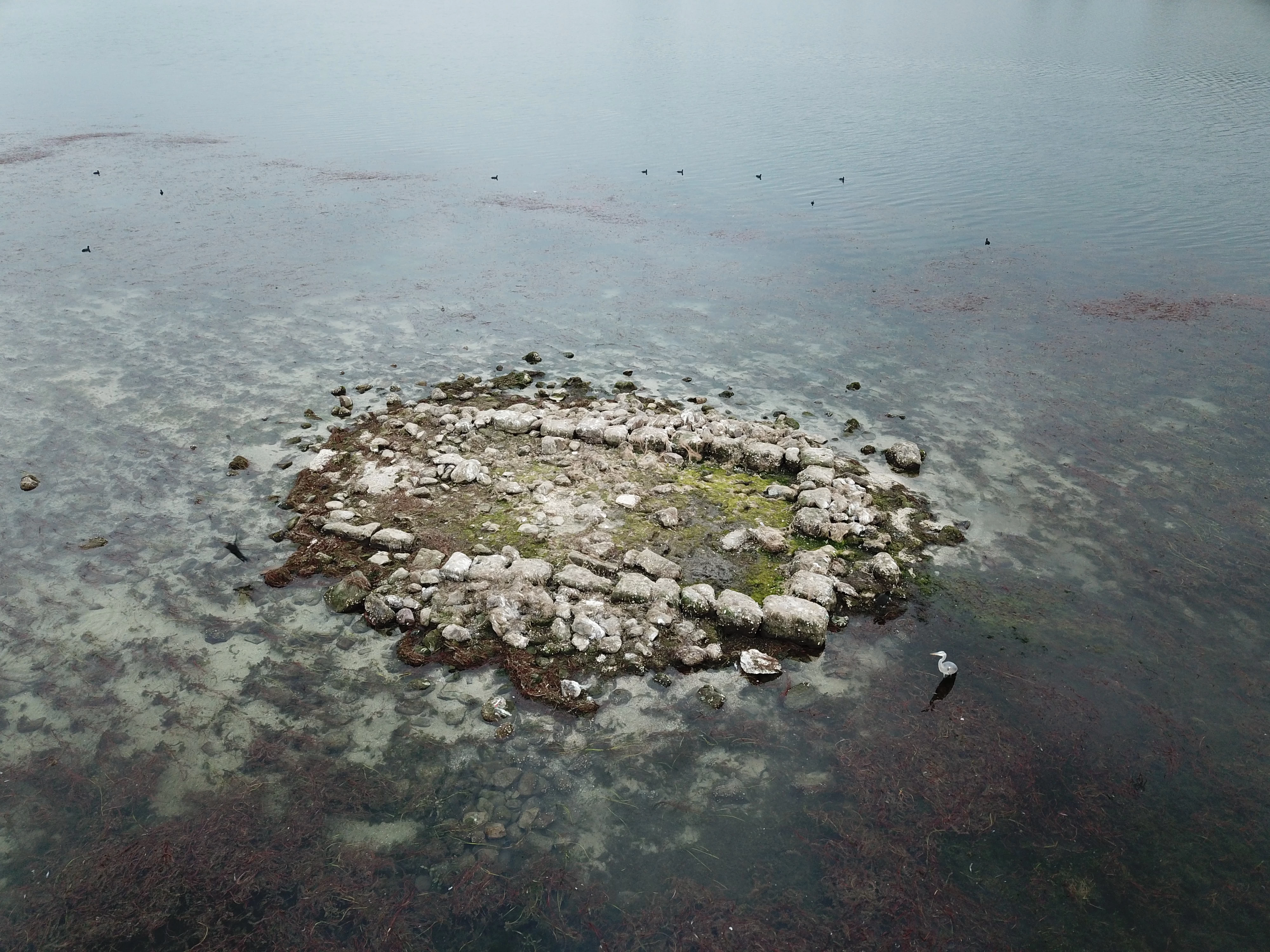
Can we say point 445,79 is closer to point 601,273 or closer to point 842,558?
point 601,273

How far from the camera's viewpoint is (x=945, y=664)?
8.68m

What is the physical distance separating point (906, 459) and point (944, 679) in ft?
14.8

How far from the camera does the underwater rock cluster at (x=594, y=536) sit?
886cm

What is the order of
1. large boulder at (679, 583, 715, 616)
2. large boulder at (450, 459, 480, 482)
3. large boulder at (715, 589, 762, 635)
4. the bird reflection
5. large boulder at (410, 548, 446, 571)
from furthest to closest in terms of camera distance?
large boulder at (450, 459, 480, 482)
large boulder at (410, 548, 446, 571)
large boulder at (679, 583, 715, 616)
large boulder at (715, 589, 762, 635)
the bird reflection

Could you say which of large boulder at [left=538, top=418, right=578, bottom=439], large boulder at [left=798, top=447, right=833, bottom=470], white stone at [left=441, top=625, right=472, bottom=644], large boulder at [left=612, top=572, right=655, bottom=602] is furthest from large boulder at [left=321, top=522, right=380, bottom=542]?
large boulder at [left=798, top=447, right=833, bottom=470]

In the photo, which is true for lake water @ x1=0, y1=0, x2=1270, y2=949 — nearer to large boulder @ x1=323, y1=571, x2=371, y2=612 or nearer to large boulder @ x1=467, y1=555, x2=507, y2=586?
large boulder @ x1=323, y1=571, x2=371, y2=612

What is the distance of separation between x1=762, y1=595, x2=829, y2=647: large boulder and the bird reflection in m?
1.27

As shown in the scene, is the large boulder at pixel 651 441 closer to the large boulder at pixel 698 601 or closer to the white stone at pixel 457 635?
the large boulder at pixel 698 601

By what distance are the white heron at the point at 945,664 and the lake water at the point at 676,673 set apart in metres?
0.22

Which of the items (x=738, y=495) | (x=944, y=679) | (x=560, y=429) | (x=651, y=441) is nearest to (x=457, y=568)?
(x=560, y=429)

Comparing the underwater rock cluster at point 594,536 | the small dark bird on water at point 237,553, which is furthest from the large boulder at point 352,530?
the small dark bird on water at point 237,553

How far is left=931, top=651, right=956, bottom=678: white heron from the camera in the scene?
8602 mm

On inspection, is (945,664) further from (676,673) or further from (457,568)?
(457,568)

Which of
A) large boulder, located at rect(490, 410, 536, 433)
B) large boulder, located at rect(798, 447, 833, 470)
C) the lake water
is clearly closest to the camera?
the lake water
